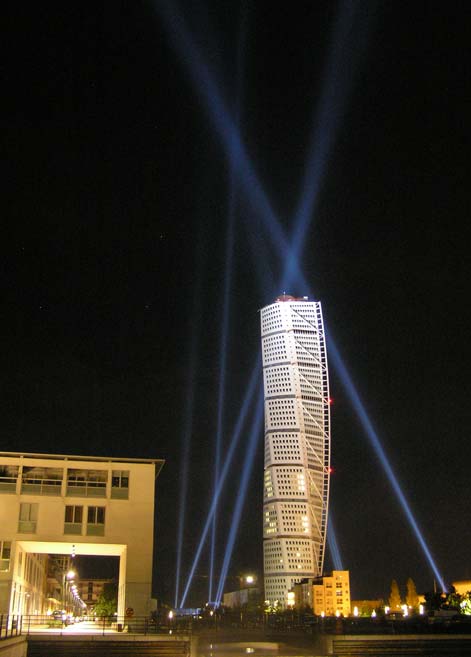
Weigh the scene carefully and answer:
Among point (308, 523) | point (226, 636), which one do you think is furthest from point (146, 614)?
point (308, 523)

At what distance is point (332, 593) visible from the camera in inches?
5920

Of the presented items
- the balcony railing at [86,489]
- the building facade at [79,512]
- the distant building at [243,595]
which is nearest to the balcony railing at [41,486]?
the building facade at [79,512]

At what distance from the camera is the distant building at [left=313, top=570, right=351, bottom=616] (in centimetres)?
14862

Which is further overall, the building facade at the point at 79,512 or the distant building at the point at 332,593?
the distant building at the point at 332,593

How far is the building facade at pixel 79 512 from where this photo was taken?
1656 inches

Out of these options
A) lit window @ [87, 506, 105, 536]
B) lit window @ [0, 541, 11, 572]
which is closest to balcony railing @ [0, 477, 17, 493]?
lit window @ [0, 541, 11, 572]

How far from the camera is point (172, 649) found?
31.3 metres

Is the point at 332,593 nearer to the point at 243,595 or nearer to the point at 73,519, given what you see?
the point at 243,595

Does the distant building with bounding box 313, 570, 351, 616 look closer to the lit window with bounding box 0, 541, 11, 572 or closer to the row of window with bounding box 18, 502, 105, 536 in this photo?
the row of window with bounding box 18, 502, 105, 536

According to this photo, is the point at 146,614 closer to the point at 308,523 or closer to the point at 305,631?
the point at 305,631

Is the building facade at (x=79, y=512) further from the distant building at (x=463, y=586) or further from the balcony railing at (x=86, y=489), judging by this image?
the distant building at (x=463, y=586)

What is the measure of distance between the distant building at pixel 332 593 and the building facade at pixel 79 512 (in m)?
114

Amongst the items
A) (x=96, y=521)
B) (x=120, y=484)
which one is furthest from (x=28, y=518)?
(x=120, y=484)

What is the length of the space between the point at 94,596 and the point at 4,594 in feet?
551
